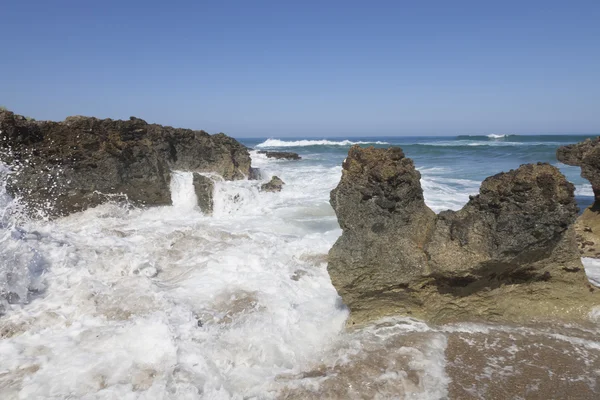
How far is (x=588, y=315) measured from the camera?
3416mm

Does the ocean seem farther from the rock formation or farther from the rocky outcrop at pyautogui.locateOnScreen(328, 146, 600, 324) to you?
the rock formation

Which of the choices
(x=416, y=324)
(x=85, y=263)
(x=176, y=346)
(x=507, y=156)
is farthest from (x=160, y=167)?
(x=507, y=156)

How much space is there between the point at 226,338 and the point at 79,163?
6.15m

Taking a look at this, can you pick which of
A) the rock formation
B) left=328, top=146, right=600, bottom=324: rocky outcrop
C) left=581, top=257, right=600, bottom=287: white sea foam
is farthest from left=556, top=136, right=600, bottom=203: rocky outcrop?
left=328, top=146, right=600, bottom=324: rocky outcrop

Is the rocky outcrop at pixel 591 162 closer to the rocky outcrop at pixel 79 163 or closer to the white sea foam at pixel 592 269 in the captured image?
the white sea foam at pixel 592 269

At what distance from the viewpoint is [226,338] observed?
10.6 feet

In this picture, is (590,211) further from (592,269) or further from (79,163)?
(79,163)

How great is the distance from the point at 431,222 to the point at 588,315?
1580 mm

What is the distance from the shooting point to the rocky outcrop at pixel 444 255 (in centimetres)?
324

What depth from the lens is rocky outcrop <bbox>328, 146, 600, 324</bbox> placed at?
10.6 ft

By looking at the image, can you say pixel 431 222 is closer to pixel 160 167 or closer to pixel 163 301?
pixel 163 301

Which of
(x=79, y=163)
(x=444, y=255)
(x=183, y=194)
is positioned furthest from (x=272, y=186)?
(x=444, y=255)

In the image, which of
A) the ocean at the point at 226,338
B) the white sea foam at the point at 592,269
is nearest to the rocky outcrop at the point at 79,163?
the ocean at the point at 226,338

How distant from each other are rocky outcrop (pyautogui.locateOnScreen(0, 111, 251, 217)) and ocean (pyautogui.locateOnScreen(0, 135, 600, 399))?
6.02 ft
